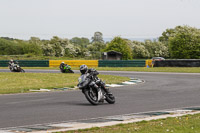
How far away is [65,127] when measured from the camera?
716 cm

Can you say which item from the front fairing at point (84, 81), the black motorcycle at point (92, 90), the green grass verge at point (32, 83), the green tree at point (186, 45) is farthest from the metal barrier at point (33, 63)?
the green tree at point (186, 45)

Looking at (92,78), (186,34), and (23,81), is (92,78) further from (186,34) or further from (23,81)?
(186,34)

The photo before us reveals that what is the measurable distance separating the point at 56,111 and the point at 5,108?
177cm

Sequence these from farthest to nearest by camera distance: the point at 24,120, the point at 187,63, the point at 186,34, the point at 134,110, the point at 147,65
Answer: the point at 186,34, the point at 147,65, the point at 187,63, the point at 134,110, the point at 24,120

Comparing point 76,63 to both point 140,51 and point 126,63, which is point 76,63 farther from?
point 140,51

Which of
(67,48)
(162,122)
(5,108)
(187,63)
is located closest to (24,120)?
(5,108)

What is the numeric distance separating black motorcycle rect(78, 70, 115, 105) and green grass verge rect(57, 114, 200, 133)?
3.51 m

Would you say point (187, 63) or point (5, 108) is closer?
point (5, 108)

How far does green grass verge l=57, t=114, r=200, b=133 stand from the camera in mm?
6542

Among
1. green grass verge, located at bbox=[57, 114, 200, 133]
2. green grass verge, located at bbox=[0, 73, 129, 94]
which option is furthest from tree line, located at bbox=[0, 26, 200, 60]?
green grass verge, located at bbox=[57, 114, 200, 133]

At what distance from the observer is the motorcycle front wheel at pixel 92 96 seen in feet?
35.6

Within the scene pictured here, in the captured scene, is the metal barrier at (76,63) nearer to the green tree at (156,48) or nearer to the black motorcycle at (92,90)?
the black motorcycle at (92,90)

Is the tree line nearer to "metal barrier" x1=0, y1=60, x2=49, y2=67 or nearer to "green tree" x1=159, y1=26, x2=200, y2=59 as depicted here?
"green tree" x1=159, y1=26, x2=200, y2=59

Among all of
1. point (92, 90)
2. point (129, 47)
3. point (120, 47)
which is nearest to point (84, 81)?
point (92, 90)
